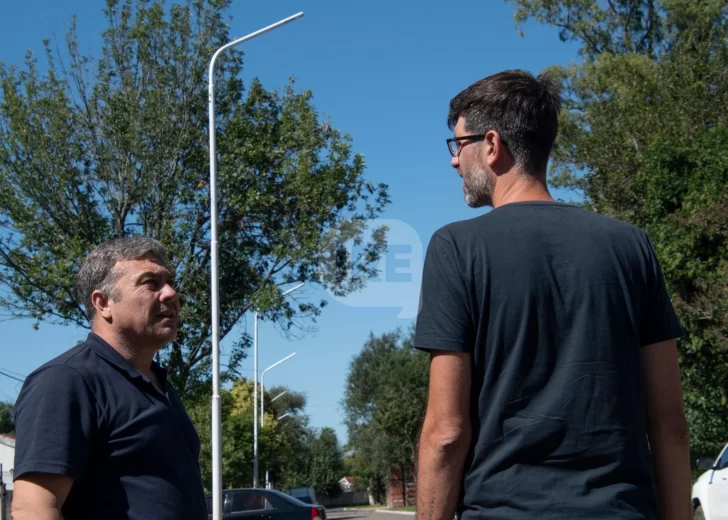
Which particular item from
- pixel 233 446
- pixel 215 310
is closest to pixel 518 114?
pixel 215 310

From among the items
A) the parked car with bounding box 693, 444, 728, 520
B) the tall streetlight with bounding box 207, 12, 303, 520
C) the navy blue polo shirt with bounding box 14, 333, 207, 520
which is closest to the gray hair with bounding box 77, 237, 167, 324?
the navy blue polo shirt with bounding box 14, 333, 207, 520

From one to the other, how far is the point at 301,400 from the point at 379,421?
36.7 m

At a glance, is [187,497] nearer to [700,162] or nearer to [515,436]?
[515,436]

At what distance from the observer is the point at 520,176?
8.21ft

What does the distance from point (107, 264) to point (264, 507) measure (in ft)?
45.0

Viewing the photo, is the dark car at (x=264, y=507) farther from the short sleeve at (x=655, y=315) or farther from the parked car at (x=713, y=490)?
the short sleeve at (x=655, y=315)

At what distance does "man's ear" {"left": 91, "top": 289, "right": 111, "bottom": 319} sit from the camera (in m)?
3.45

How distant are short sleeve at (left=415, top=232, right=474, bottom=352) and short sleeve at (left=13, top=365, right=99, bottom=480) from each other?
3.98 feet

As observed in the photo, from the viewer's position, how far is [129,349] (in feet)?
11.1

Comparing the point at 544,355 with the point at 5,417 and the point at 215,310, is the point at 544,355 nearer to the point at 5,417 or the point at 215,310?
the point at 215,310

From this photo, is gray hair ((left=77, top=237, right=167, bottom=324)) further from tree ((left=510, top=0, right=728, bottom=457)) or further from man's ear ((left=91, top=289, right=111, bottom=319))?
tree ((left=510, top=0, right=728, bottom=457))

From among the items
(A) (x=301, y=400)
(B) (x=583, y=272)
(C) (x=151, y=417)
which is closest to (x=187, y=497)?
(C) (x=151, y=417)

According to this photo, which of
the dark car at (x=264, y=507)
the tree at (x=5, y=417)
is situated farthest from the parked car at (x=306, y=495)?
the tree at (x=5, y=417)

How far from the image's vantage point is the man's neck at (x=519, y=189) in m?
2.47
